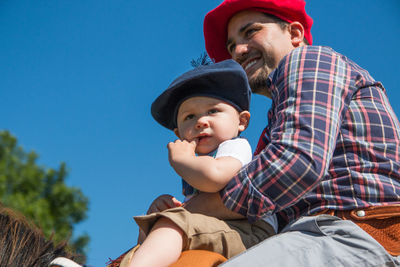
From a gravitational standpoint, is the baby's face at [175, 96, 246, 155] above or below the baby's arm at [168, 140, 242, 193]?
above

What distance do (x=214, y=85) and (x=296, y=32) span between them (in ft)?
4.16

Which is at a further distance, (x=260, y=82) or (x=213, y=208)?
(x=260, y=82)

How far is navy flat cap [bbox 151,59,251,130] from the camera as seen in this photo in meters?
2.91

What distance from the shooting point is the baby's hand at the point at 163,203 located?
2.88 meters

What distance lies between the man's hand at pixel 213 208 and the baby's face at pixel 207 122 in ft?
1.33

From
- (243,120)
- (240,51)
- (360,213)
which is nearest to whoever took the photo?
(360,213)

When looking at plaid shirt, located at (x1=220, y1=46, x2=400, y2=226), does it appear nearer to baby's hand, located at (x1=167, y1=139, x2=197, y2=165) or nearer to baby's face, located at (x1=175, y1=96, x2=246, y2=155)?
baby's hand, located at (x1=167, y1=139, x2=197, y2=165)

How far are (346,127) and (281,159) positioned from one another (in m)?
0.45

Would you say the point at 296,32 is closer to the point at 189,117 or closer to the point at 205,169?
the point at 189,117

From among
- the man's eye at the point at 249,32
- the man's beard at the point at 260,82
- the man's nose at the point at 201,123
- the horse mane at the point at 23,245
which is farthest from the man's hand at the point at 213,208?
the man's eye at the point at 249,32

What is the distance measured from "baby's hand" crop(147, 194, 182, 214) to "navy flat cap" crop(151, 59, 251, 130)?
1.89ft

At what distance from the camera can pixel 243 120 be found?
3.12 meters

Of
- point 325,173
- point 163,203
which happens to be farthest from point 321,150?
point 163,203

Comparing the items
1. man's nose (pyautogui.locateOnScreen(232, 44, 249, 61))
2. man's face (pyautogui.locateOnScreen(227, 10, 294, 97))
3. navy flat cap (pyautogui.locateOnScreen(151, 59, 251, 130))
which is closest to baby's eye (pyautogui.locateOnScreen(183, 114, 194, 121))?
navy flat cap (pyautogui.locateOnScreen(151, 59, 251, 130))
